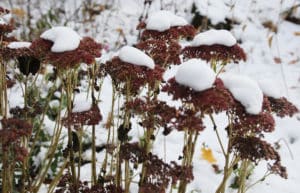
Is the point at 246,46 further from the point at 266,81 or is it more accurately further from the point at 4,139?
the point at 4,139

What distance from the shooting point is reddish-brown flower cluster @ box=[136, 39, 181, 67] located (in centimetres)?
194

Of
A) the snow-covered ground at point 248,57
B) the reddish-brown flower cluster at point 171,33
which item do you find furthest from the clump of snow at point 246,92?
the snow-covered ground at point 248,57

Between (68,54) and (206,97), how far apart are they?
564 mm

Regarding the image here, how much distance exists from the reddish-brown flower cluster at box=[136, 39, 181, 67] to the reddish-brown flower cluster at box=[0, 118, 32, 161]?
27.5 inches

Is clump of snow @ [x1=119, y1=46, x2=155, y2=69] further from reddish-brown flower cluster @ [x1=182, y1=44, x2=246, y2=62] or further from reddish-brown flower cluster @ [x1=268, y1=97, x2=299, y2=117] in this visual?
reddish-brown flower cluster @ [x1=268, y1=97, x2=299, y2=117]

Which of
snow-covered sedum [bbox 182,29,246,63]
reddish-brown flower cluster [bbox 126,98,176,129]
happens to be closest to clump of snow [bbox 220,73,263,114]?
snow-covered sedum [bbox 182,29,246,63]

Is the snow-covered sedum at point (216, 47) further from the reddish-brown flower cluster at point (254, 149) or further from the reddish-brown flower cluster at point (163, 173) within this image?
the reddish-brown flower cluster at point (163, 173)

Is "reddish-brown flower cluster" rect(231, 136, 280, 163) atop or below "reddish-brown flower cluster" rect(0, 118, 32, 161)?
below

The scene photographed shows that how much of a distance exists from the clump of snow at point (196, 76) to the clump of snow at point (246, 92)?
6.6 inches

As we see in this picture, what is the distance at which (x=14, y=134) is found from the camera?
4.83ft

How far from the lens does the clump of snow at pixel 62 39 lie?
1.62 metres

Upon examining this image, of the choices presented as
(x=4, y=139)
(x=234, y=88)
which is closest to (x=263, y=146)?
(x=234, y=88)

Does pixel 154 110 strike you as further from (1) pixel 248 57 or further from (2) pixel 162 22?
(1) pixel 248 57

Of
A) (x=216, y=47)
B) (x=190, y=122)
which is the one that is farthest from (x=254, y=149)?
(x=216, y=47)
